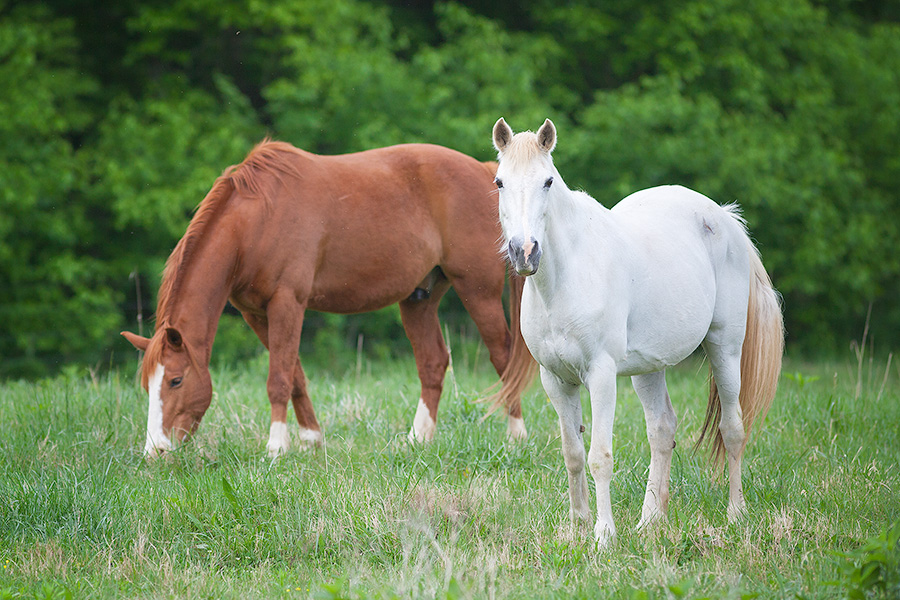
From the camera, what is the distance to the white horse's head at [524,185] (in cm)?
300

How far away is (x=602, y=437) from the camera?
3371 mm

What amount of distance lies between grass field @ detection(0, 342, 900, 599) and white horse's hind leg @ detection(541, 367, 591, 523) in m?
0.11

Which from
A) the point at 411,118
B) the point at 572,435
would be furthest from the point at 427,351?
the point at 411,118

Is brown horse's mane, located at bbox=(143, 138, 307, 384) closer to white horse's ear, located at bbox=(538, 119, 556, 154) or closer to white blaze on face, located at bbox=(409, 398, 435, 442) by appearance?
white blaze on face, located at bbox=(409, 398, 435, 442)

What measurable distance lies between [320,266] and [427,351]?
40.5 inches

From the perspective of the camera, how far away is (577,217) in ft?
11.4

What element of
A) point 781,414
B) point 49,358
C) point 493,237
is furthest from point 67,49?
point 781,414

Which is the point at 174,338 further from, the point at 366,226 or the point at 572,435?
the point at 572,435

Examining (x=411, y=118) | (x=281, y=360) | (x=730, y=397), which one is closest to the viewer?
(x=730, y=397)

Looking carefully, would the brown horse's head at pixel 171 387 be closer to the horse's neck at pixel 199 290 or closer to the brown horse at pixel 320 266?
the brown horse at pixel 320 266

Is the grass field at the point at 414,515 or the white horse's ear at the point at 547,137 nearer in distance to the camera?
the grass field at the point at 414,515

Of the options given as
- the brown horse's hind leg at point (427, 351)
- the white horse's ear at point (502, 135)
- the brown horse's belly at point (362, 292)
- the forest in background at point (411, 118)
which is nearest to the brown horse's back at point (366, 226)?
the brown horse's belly at point (362, 292)

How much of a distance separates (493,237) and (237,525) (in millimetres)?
2813

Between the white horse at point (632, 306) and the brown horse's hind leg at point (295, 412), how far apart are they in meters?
1.97
